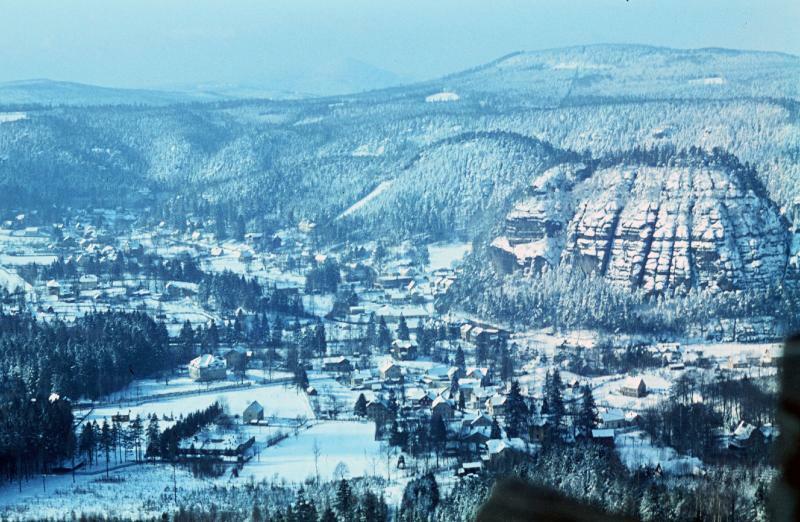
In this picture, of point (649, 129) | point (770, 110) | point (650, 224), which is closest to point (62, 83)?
point (649, 129)

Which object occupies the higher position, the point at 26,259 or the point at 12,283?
the point at 26,259

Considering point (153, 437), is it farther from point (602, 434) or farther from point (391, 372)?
point (602, 434)

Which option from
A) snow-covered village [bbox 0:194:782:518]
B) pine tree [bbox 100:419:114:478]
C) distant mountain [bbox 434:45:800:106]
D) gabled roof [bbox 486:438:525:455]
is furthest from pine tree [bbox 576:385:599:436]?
distant mountain [bbox 434:45:800:106]

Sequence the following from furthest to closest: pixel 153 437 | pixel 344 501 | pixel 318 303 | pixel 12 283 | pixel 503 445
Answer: pixel 12 283, pixel 318 303, pixel 153 437, pixel 503 445, pixel 344 501

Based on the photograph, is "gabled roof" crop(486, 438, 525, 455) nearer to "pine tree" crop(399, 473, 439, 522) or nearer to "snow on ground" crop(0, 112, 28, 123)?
"pine tree" crop(399, 473, 439, 522)

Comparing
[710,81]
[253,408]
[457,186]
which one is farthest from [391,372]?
[710,81]

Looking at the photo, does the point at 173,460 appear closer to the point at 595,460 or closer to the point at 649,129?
the point at 595,460
